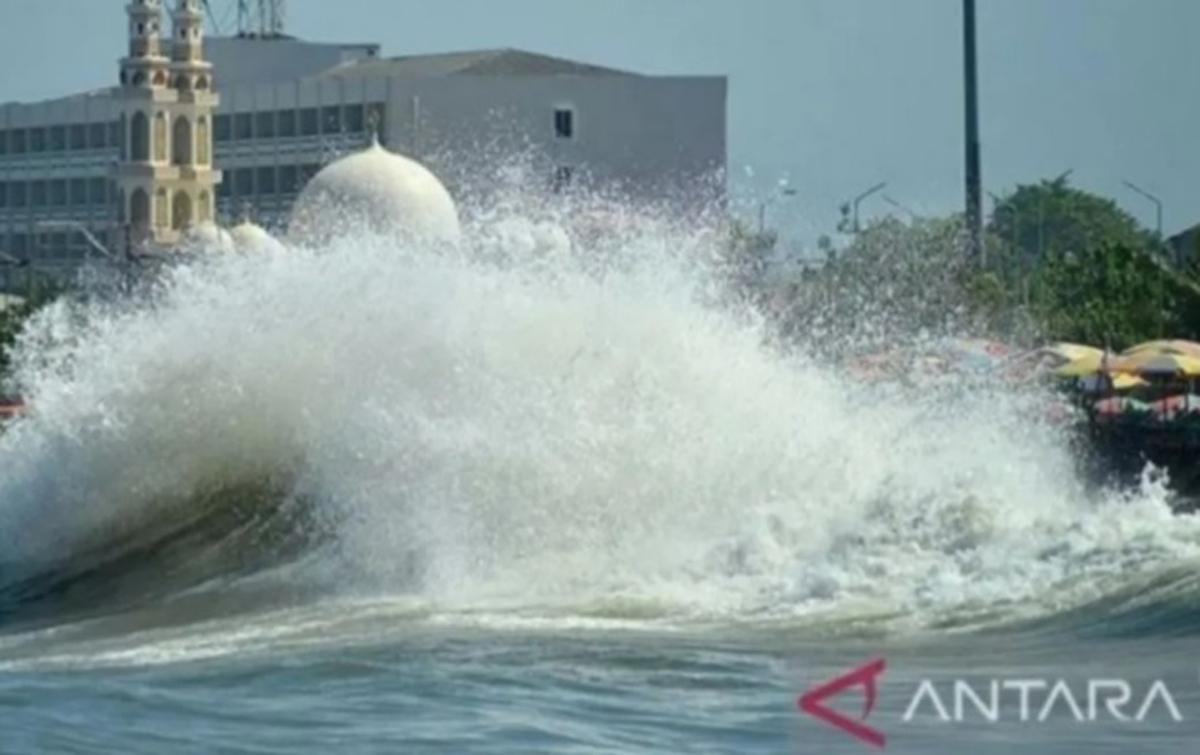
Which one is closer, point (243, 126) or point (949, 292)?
point (949, 292)

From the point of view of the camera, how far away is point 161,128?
105m

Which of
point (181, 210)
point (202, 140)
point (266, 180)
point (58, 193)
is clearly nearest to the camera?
point (181, 210)

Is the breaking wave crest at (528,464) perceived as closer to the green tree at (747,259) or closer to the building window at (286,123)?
the green tree at (747,259)

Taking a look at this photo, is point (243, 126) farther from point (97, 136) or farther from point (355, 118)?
point (97, 136)

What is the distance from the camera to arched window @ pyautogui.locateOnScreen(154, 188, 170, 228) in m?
105

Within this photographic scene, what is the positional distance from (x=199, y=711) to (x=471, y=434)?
9.84 m

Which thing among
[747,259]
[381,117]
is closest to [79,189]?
[381,117]

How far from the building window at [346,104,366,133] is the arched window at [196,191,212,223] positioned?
9296mm

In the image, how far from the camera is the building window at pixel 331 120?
116 m

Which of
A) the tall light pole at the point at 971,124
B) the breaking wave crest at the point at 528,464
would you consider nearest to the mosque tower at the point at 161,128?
the tall light pole at the point at 971,124

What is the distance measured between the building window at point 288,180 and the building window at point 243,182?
1.20 metres

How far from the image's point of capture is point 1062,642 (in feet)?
75.5

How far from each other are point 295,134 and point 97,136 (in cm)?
943

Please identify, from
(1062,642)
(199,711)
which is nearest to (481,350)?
(1062,642)
